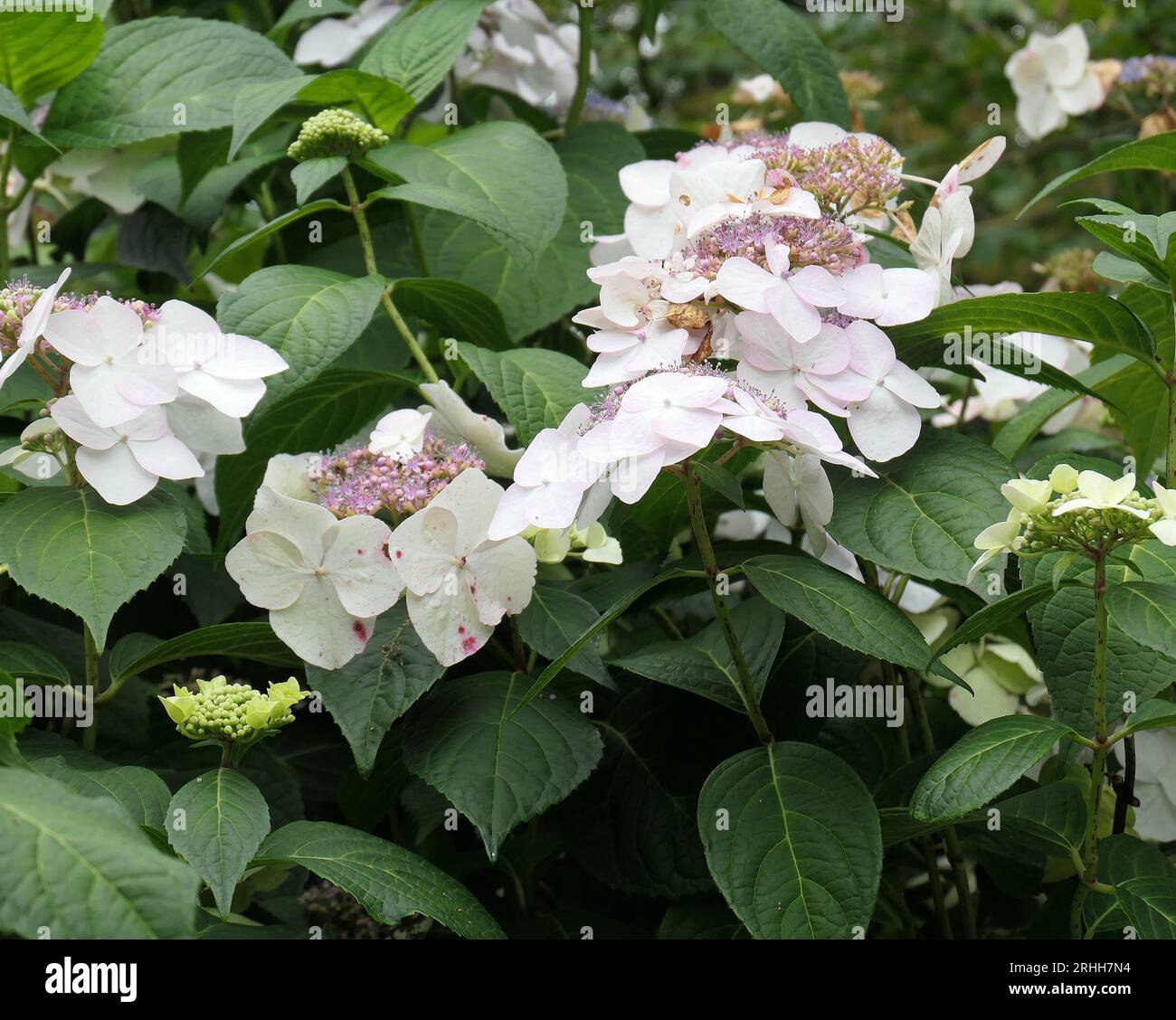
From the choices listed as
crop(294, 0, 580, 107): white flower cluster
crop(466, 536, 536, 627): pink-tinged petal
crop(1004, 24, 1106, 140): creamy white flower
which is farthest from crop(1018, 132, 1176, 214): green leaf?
crop(1004, 24, 1106, 140): creamy white flower

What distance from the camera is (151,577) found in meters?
0.92

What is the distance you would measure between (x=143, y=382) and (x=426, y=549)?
0.24 metres

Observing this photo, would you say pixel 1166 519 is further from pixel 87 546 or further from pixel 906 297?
pixel 87 546

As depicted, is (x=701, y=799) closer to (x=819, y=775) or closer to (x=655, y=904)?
(x=819, y=775)

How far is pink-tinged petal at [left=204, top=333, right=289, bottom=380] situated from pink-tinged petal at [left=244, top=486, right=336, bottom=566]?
0.09 meters

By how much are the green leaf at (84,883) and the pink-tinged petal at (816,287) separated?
0.56 m

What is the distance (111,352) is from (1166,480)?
80 cm

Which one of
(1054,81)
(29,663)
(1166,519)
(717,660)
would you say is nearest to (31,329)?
(29,663)

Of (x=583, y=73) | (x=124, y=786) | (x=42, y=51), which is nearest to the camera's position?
(x=124, y=786)

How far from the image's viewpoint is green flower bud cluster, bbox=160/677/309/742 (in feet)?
2.91

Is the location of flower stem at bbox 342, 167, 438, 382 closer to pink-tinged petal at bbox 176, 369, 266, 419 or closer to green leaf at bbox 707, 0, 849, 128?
pink-tinged petal at bbox 176, 369, 266, 419

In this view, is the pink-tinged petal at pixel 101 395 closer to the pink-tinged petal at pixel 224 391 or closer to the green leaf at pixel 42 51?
the pink-tinged petal at pixel 224 391

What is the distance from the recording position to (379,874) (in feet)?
2.78
